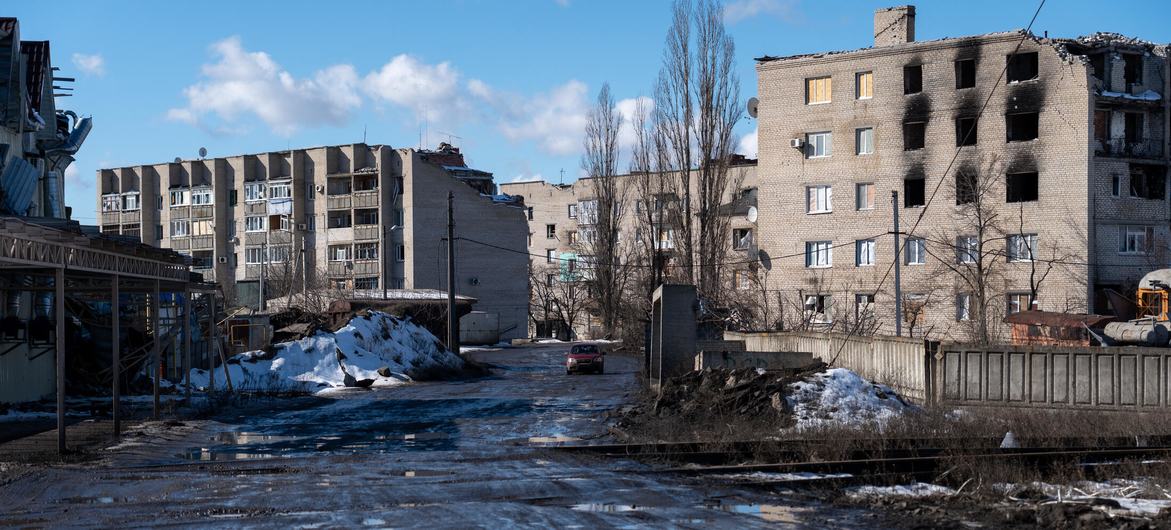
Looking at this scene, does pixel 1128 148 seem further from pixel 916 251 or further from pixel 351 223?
pixel 351 223

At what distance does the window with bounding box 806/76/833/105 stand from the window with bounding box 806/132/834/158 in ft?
5.11

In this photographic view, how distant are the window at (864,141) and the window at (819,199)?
2247 millimetres

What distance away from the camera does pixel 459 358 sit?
47.4 meters

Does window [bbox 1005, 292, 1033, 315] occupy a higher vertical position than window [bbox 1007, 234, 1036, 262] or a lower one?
lower

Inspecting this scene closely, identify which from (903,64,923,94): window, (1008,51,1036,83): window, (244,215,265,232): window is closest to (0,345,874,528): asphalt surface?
(903,64,923,94): window

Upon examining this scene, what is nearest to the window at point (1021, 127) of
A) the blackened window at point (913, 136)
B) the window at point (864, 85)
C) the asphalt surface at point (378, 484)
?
the blackened window at point (913, 136)

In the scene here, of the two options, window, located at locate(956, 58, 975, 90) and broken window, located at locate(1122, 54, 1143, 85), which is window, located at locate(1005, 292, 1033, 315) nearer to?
window, located at locate(956, 58, 975, 90)

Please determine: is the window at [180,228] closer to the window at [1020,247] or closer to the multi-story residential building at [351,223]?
the multi-story residential building at [351,223]

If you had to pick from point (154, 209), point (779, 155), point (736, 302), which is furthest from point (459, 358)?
point (154, 209)

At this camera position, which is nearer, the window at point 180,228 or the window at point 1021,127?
the window at point 1021,127

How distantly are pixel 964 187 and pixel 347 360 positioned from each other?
1110 inches

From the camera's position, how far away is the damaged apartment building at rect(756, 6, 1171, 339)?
46.8 metres

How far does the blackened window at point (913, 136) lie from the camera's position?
1945 inches

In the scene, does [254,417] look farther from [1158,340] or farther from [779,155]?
[779,155]
